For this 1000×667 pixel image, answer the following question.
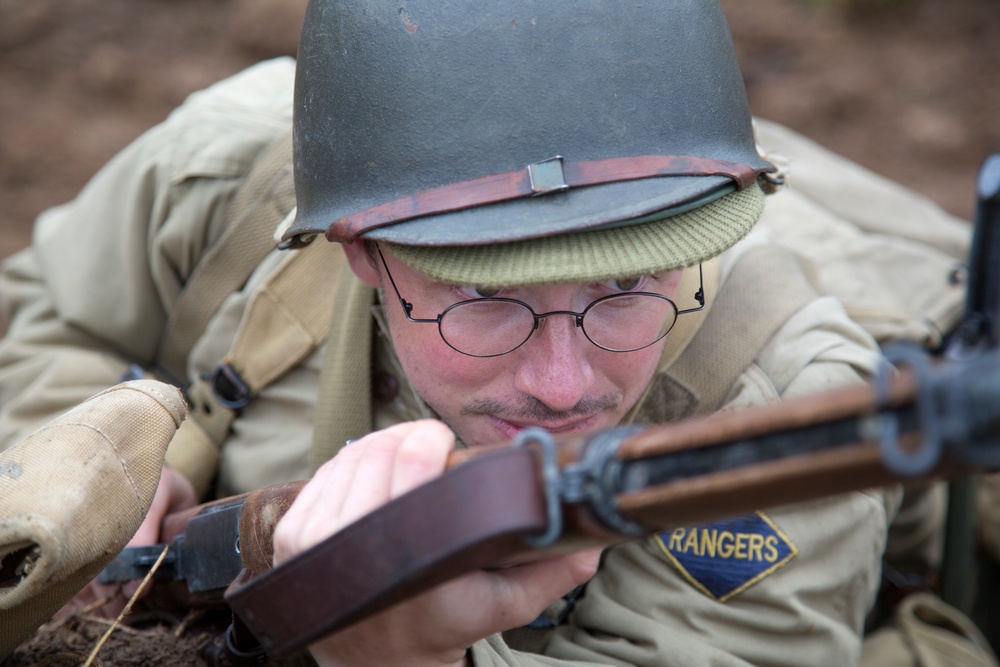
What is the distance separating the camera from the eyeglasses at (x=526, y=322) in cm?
176

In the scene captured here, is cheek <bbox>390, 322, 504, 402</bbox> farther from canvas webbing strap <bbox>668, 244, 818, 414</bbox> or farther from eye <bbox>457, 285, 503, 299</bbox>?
canvas webbing strap <bbox>668, 244, 818, 414</bbox>

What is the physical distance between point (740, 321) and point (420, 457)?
3.80ft

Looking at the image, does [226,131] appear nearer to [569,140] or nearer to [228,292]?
[228,292]

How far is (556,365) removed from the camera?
5.73 feet

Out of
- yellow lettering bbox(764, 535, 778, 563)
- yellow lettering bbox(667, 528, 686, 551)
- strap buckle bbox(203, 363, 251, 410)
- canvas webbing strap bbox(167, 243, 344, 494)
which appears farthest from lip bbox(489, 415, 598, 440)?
strap buckle bbox(203, 363, 251, 410)

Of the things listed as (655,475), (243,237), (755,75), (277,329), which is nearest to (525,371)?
(655,475)

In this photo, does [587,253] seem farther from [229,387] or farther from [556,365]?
[229,387]

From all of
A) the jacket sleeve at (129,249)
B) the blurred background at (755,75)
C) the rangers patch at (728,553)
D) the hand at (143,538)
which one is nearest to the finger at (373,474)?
the hand at (143,538)

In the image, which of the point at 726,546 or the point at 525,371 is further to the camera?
the point at 726,546

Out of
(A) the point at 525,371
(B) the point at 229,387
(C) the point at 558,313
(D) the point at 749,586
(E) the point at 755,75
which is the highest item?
(C) the point at 558,313

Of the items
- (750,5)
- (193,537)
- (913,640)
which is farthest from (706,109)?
(750,5)

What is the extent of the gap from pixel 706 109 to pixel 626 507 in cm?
105

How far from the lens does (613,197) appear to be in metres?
1.68

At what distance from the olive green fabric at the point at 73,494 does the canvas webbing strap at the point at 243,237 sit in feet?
3.32
